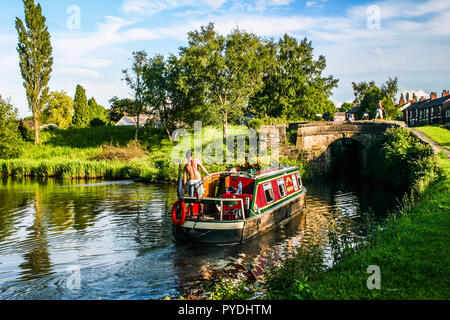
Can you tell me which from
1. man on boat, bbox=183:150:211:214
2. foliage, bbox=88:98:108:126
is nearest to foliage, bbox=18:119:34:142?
foliage, bbox=88:98:108:126

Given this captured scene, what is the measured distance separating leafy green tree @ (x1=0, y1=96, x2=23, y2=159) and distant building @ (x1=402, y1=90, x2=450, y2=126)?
48276 millimetres

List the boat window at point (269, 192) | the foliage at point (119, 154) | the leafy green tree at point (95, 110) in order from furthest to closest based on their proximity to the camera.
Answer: the leafy green tree at point (95, 110)
the foliage at point (119, 154)
the boat window at point (269, 192)

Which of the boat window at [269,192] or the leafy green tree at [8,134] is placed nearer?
the boat window at [269,192]

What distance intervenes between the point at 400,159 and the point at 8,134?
3375cm

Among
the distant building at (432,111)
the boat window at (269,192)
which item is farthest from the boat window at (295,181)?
the distant building at (432,111)

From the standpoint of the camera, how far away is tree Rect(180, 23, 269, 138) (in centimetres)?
2689

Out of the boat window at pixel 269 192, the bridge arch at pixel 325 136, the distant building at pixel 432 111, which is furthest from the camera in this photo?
the distant building at pixel 432 111

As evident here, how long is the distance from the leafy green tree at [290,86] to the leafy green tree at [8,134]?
25.0 m

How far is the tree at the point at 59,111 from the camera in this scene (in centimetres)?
4900

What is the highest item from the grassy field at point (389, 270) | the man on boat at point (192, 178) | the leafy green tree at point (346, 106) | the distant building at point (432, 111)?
the leafy green tree at point (346, 106)

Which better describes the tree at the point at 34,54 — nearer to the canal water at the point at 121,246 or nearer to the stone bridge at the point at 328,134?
the canal water at the point at 121,246
